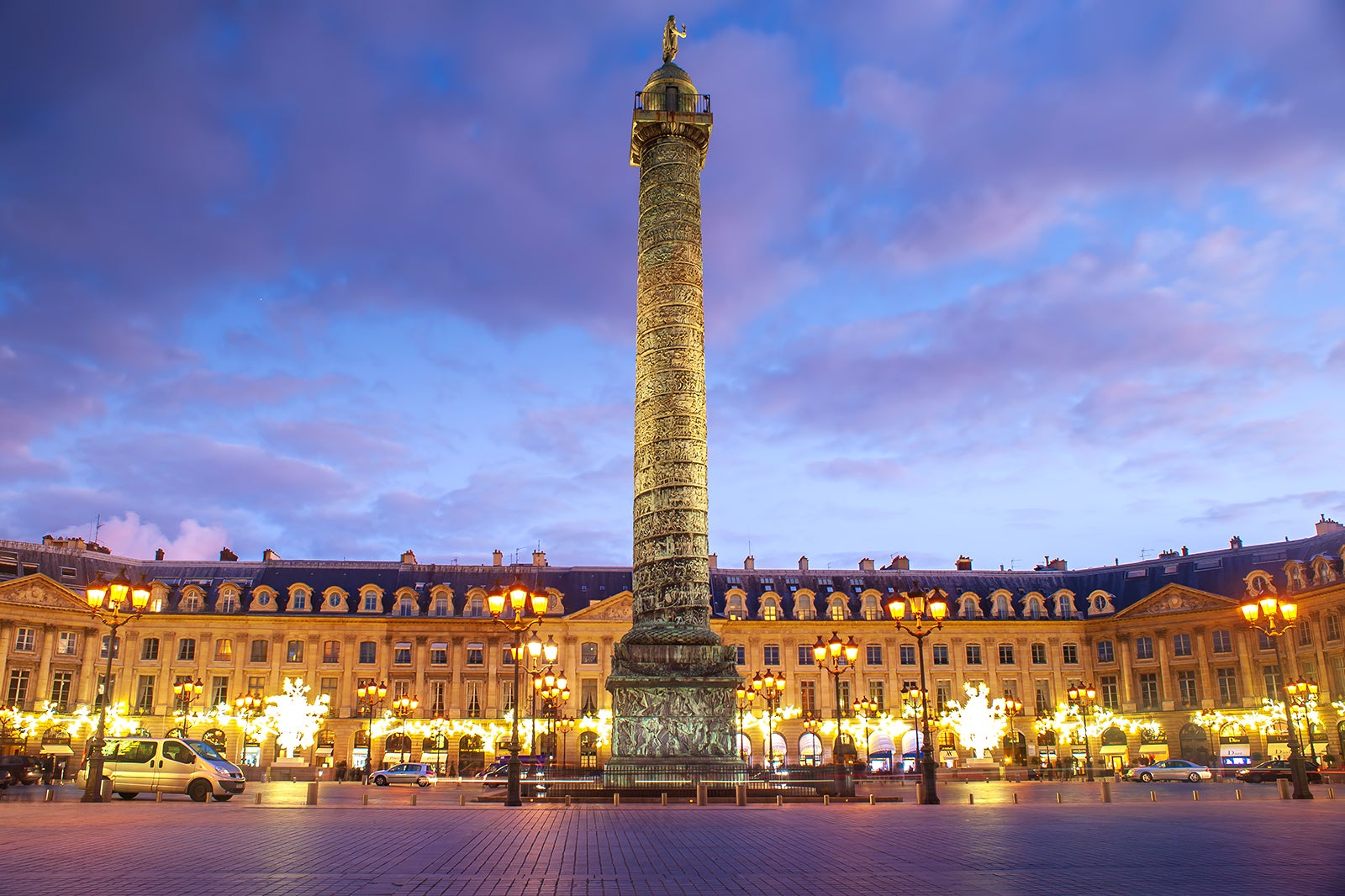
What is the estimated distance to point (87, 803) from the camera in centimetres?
1725

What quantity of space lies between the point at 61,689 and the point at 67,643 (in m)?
2.30

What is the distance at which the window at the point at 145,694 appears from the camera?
54.0 meters

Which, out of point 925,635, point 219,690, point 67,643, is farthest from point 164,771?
point 67,643

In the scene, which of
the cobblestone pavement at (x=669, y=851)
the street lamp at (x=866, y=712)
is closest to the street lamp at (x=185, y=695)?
the cobblestone pavement at (x=669, y=851)

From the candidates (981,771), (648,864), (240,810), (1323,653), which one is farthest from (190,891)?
(1323,653)

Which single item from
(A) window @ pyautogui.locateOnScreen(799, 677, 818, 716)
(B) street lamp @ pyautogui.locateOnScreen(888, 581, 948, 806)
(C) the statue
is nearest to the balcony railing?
(C) the statue

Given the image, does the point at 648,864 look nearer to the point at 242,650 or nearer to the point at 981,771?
the point at 981,771

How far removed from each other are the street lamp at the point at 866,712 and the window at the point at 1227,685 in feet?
54.7

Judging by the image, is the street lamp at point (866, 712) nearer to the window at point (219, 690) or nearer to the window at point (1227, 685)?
the window at point (1227, 685)

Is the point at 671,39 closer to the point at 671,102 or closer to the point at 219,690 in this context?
the point at 671,102

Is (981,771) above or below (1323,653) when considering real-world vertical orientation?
below

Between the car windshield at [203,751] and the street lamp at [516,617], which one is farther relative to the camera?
the car windshield at [203,751]

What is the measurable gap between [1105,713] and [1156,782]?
57.4 ft

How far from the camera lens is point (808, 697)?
56.7 m
